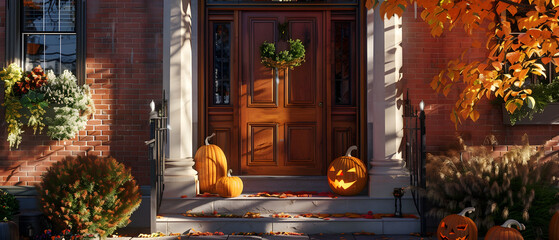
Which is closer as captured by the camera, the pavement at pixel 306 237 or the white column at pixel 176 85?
the pavement at pixel 306 237

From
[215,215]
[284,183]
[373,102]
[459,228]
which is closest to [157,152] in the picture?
[215,215]

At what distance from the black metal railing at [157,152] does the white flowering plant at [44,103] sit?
3.56 feet

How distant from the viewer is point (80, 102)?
8102mm

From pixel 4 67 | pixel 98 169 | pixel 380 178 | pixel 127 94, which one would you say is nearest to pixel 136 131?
pixel 127 94

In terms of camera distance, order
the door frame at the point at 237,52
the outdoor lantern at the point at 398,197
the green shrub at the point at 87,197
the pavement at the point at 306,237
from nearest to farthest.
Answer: the green shrub at the point at 87,197 → the pavement at the point at 306,237 → the outdoor lantern at the point at 398,197 → the door frame at the point at 237,52

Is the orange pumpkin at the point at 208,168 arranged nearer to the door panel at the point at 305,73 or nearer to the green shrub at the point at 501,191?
the door panel at the point at 305,73

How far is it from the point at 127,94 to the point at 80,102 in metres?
0.64

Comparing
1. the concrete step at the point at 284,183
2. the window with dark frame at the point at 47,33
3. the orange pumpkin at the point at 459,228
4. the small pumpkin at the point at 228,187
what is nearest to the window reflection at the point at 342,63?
the concrete step at the point at 284,183

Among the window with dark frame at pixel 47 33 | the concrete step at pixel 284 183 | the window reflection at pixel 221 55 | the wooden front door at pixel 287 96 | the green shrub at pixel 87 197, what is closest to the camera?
the green shrub at pixel 87 197

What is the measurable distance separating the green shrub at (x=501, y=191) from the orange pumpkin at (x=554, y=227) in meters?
0.09

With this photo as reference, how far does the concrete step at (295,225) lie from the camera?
23.7 ft

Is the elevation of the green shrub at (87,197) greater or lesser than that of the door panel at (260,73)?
lesser

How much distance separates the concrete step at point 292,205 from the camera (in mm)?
7641

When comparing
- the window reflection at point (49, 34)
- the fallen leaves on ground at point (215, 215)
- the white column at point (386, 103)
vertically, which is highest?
the window reflection at point (49, 34)
